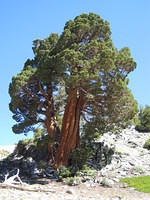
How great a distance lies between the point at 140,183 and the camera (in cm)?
2192

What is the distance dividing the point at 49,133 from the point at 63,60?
6.30m

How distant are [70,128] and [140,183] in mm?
7767

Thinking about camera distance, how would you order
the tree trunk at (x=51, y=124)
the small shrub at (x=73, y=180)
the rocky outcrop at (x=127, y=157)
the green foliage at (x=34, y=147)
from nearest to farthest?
the small shrub at (x=73, y=180) < the rocky outcrop at (x=127, y=157) < the tree trunk at (x=51, y=124) < the green foliage at (x=34, y=147)

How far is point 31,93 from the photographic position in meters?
28.3

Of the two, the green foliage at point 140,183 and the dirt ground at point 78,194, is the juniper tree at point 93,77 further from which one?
the dirt ground at point 78,194

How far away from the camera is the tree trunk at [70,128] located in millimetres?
27406

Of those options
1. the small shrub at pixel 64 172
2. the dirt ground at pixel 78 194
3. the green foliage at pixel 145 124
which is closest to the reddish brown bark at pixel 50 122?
the small shrub at pixel 64 172

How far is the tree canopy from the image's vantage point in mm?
25484

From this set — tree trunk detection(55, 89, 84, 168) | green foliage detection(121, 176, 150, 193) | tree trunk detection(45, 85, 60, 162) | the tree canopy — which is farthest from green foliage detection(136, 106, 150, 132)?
green foliage detection(121, 176, 150, 193)

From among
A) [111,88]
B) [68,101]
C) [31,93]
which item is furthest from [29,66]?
[111,88]

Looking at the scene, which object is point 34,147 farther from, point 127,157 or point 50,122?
point 127,157

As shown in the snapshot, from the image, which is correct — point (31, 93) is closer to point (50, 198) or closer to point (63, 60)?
point (63, 60)

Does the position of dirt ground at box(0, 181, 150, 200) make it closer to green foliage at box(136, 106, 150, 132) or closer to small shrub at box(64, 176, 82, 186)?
small shrub at box(64, 176, 82, 186)

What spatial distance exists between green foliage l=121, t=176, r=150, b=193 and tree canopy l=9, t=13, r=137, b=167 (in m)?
5.45
